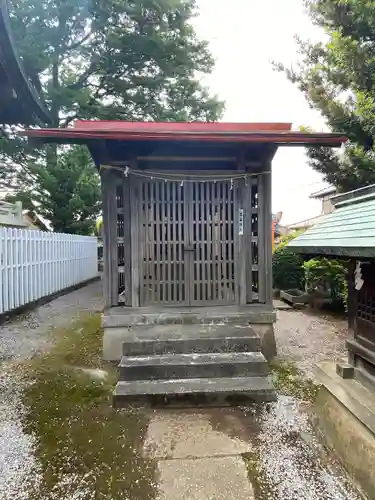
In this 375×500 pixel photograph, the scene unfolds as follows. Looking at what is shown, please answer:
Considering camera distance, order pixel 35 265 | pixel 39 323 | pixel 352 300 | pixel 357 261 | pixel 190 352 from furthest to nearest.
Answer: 1. pixel 35 265
2. pixel 39 323
3. pixel 190 352
4. pixel 352 300
5. pixel 357 261

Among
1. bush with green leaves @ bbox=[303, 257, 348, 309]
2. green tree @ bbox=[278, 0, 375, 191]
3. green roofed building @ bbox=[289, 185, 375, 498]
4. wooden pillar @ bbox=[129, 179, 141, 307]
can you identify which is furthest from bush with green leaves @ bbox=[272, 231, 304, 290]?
green roofed building @ bbox=[289, 185, 375, 498]

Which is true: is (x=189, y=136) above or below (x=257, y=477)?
above

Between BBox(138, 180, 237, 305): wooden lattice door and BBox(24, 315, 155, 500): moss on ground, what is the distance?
5.04 feet

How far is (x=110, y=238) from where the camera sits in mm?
5395

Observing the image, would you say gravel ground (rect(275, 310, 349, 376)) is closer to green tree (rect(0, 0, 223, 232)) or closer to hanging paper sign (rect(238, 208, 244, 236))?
hanging paper sign (rect(238, 208, 244, 236))

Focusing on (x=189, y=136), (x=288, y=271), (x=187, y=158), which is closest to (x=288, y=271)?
(x=288, y=271)

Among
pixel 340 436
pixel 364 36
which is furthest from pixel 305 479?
pixel 364 36

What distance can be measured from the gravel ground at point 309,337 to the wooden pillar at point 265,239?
1.09 m

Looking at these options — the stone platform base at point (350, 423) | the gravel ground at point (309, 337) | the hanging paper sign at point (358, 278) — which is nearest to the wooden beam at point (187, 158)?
the hanging paper sign at point (358, 278)

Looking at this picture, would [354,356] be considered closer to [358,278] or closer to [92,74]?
[358,278]

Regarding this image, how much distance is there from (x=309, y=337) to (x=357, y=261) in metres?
4.05

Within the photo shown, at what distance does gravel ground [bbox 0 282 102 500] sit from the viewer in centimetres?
273

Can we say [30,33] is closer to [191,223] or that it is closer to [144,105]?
[144,105]

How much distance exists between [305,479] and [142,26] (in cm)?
1533
